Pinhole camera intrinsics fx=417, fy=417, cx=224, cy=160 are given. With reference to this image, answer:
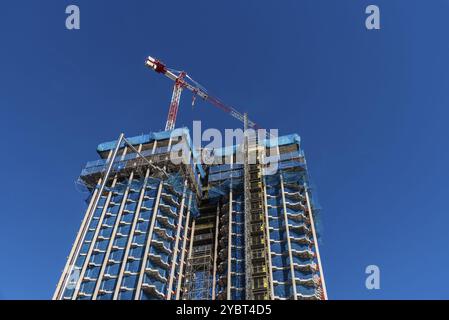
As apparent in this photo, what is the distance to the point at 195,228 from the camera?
13012 cm

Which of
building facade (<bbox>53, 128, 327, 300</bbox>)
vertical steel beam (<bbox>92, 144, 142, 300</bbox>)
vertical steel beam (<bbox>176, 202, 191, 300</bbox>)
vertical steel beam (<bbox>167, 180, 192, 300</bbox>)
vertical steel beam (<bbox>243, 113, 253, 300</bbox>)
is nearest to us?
vertical steel beam (<bbox>92, 144, 142, 300</bbox>)

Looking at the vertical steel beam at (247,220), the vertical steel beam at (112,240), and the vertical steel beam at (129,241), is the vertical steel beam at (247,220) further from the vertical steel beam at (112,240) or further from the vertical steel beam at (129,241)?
the vertical steel beam at (112,240)

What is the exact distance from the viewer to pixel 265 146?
456 ft

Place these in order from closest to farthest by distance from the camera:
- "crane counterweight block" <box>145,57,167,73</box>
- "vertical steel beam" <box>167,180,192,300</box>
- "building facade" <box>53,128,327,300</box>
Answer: "building facade" <box>53,128,327,300</box> < "vertical steel beam" <box>167,180,192,300</box> < "crane counterweight block" <box>145,57,167,73</box>

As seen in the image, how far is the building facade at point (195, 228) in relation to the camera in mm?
97188

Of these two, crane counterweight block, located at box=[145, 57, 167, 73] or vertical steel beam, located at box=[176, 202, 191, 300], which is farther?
crane counterweight block, located at box=[145, 57, 167, 73]

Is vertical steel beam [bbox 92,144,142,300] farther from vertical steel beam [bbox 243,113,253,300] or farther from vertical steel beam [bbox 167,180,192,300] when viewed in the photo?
vertical steel beam [bbox 243,113,253,300]

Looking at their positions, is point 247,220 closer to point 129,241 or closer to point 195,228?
point 195,228

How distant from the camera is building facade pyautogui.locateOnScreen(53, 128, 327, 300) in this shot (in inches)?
3826

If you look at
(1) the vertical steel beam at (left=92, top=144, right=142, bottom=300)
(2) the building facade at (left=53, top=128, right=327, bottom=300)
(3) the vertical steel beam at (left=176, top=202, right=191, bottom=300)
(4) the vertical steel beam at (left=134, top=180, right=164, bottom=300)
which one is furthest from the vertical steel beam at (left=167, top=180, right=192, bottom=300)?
(1) the vertical steel beam at (left=92, top=144, right=142, bottom=300)

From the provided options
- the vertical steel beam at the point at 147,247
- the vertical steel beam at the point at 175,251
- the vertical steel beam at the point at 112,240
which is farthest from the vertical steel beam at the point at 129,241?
the vertical steel beam at the point at 175,251

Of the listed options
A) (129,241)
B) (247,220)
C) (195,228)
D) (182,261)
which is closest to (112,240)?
(129,241)

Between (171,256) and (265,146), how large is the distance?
170 ft
